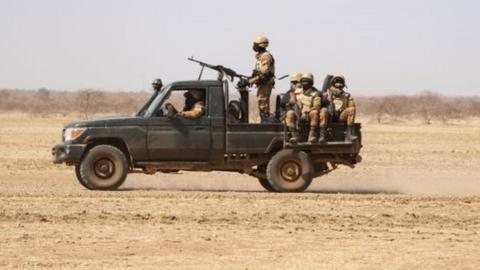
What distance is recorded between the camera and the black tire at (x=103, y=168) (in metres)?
19.5

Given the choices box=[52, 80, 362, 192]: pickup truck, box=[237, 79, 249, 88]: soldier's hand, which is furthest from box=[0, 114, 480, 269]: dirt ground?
box=[237, 79, 249, 88]: soldier's hand

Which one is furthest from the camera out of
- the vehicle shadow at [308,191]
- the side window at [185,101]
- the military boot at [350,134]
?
the vehicle shadow at [308,191]

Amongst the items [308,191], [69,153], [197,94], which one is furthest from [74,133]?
[308,191]

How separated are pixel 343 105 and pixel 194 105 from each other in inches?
98.8

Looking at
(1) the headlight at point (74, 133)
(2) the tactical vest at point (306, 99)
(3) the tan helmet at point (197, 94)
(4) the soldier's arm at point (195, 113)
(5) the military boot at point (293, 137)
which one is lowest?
(5) the military boot at point (293, 137)

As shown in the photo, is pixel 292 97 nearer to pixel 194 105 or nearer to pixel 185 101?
pixel 194 105

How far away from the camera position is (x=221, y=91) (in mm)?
19500

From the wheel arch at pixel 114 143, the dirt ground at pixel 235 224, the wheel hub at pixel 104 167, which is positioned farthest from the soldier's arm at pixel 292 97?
the wheel hub at pixel 104 167

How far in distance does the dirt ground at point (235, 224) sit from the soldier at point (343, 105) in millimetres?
1132

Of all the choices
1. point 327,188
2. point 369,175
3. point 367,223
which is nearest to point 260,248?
point 367,223

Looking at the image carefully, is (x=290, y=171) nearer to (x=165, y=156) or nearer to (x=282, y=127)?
(x=282, y=127)

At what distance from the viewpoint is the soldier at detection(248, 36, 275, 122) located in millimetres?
19844

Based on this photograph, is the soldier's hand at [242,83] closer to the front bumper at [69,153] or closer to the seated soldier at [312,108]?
the seated soldier at [312,108]

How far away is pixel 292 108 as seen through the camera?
19.6m
